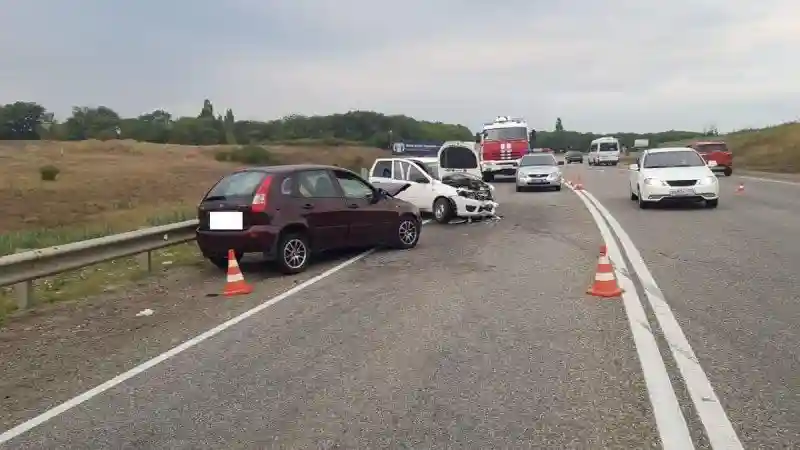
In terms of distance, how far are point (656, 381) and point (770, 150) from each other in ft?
212

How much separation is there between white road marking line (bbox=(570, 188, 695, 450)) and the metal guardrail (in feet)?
21.4

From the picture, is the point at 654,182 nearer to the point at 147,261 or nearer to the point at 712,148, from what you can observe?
the point at 147,261

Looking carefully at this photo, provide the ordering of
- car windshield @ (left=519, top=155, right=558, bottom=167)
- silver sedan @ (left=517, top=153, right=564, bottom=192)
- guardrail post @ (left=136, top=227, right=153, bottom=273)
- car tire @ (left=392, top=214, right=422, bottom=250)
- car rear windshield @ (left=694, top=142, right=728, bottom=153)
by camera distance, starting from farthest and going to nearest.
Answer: car rear windshield @ (left=694, top=142, right=728, bottom=153)
car windshield @ (left=519, top=155, right=558, bottom=167)
silver sedan @ (left=517, top=153, right=564, bottom=192)
car tire @ (left=392, top=214, right=422, bottom=250)
guardrail post @ (left=136, top=227, right=153, bottom=273)

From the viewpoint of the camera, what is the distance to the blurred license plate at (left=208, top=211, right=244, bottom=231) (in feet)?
35.9

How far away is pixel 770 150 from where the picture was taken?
208 ft

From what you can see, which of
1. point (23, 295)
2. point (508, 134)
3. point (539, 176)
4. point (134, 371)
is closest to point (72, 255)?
point (23, 295)

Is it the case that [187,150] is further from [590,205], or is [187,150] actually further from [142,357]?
[142,357]

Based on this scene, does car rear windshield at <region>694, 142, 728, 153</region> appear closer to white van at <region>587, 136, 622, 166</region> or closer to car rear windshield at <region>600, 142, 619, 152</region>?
white van at <region>587, 136, 622, 166</region>

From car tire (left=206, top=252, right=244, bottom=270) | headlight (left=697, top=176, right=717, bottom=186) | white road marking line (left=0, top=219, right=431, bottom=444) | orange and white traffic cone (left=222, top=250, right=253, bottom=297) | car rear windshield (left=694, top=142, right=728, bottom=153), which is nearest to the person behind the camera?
white road marking line (left=0, top=219, right=431, bottom=444)

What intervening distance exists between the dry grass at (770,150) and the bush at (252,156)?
118ft

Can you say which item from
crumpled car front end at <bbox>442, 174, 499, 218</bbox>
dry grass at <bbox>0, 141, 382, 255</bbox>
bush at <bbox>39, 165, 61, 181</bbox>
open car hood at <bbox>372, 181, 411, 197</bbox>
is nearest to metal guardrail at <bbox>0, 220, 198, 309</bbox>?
dry grass at <bbox>0, 141, 382, 255</bbox>

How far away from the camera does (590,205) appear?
876 inches

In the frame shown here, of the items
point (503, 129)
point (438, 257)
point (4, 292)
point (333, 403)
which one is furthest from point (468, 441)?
point (503, 129)

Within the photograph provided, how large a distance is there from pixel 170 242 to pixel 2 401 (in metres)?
6.52
